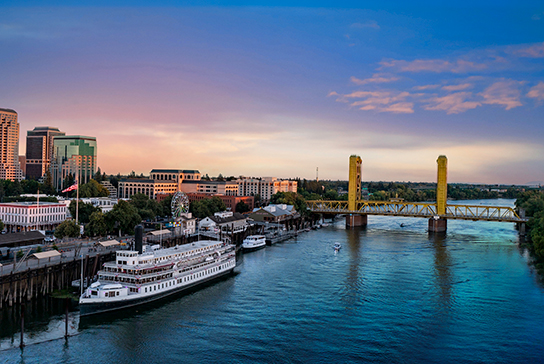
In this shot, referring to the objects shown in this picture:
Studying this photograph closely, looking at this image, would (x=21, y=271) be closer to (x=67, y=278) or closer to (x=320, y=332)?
(x=67, y=278)

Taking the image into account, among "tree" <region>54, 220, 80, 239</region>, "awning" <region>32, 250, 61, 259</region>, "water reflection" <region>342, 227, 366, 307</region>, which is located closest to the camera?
"water reflection" <region>342, 227, 366, 307</region>

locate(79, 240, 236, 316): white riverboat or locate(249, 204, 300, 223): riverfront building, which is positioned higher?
locate(249, 204, 300, 223): riverfront building

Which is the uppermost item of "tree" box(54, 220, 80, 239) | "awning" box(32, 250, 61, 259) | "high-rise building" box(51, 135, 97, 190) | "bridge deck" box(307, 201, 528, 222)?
"high-rise building" box(51, 135, 97, 190)

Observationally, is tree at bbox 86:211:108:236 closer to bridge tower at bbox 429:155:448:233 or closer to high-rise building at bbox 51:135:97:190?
bridge tower at bbox 429:155:448:233

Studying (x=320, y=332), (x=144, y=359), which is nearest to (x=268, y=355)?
(x=320, y=332)

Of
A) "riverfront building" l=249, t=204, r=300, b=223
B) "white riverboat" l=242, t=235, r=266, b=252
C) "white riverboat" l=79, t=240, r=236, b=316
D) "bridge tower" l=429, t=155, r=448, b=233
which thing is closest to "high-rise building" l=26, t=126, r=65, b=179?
"riverfront building" l=249, t=204, r=300, b=223

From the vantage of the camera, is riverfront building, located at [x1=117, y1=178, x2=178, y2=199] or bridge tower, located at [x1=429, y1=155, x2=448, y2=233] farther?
riverfront building, located at [x1=117, y1=178, x2=178, y2=199]

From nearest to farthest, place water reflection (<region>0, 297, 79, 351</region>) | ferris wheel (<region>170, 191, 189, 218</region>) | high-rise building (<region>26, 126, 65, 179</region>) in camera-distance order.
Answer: water reflection (<region>0, 297, 79, 351</region>) < ferris wheel (<region>170, 191, 189, 218</region>) < high-rise building (<region>26, 126, 65, 179</region>)

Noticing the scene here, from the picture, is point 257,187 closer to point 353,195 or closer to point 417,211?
point 353,195

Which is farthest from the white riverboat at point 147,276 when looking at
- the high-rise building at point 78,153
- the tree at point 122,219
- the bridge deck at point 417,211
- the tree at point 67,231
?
the high-rise building at point 78,153
